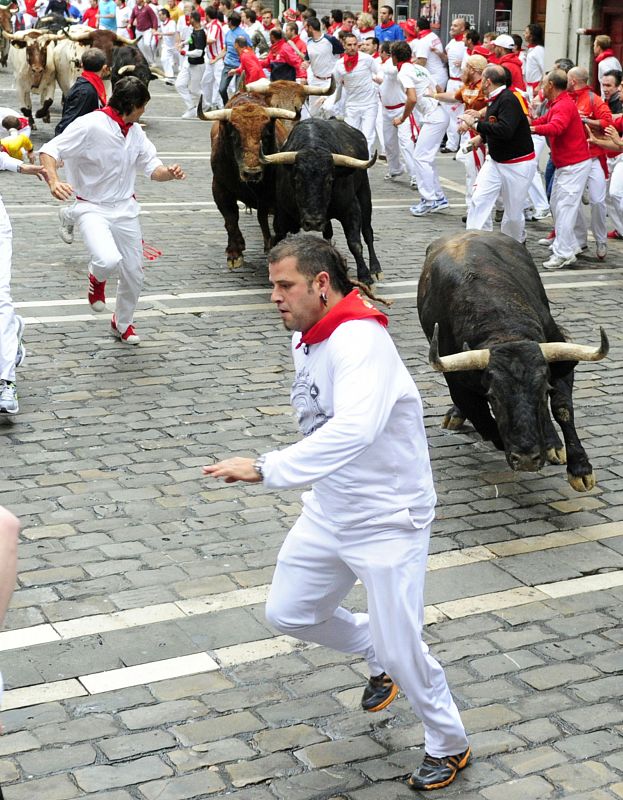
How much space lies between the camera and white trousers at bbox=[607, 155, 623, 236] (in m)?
14.0

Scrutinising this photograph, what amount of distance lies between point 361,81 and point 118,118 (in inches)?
429

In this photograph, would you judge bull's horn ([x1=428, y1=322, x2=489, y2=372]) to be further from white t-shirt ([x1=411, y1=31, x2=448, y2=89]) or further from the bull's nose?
white t-shirt ([x1=411, y1=31, x2=448, y2=89])

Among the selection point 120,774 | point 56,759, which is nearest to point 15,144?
point 56,759

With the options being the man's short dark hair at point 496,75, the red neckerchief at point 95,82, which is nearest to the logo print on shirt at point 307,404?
the man's short dark hair at point 496,75

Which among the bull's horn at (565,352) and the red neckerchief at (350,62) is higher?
the red neckerchief at (350,62)

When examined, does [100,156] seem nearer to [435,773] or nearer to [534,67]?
[435,773]

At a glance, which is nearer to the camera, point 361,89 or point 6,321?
point 6,321

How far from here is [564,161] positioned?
1370 centimetres

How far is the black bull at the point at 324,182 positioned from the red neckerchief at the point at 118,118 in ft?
9.63

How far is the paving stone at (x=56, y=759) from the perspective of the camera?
15.1ft

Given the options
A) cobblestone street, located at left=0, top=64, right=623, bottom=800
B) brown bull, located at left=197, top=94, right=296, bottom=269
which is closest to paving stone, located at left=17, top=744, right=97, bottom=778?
cobblestone street, located at left=0, top=64, right=623, bottom=800

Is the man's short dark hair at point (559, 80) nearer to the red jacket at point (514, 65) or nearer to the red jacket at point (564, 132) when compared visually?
the red jacket at point (564, 132)

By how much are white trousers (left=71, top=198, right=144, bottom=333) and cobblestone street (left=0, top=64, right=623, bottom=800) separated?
2.23ft

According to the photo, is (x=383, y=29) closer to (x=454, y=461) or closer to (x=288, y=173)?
(x=288, y=173)
